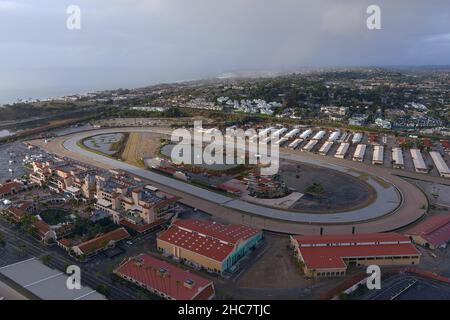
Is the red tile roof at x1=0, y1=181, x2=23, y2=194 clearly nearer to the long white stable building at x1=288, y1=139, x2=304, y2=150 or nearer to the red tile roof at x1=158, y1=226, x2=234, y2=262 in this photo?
the red tile roof at x1=158, y1=226, x2=234, y2=262

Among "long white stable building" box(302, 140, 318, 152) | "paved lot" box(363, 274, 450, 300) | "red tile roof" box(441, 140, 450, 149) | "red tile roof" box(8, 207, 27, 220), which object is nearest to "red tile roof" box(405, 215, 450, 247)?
"paved lot" box(363, 274, 450, 300)

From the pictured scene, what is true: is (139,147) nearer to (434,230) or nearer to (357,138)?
(357,138)

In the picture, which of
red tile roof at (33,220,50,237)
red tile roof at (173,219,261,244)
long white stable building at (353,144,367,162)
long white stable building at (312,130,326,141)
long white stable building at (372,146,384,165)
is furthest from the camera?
long white stable building at (312,130,326,141)

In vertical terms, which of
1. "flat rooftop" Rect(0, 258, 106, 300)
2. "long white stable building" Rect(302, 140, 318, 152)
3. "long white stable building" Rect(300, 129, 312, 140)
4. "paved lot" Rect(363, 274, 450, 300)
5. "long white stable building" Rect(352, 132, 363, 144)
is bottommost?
"paved lot" Rect(363, 274, 450, 300)

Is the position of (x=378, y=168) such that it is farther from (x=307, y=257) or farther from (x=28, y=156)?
(x=28, y=156)

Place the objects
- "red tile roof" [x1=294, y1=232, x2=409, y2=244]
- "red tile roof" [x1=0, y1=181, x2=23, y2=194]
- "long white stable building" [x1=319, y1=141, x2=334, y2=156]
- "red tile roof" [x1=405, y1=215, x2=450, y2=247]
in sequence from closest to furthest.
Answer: "red tile roof" [x1=294, y1=232, x2=409, y2=244]
"red tile roof" [x1=405, y1=215, x2=450, y2=247]
"red tile roof" [x1=0, y1=181, x2=23, y2=194]
"long white stable building" [x1=319, y1=141, x2=334, y2=156]

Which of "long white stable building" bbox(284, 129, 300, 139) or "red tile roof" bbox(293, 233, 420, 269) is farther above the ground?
"long white stable building" bbox(284, 129, 300, 139)

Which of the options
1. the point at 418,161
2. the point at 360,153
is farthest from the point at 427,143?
the point at 360,153
